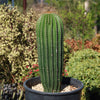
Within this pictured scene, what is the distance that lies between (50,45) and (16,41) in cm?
235

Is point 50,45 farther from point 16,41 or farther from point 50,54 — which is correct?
point 16,41

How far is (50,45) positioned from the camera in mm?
2092

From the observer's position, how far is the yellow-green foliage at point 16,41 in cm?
401

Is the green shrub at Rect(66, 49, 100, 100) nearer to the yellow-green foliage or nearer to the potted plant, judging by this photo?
the yellow-green foliage

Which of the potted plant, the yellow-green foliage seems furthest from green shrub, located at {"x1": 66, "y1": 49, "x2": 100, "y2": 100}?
the potted plant

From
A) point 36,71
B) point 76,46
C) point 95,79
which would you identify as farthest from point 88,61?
point 76,46

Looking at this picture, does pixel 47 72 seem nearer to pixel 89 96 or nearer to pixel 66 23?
pixel 89 96

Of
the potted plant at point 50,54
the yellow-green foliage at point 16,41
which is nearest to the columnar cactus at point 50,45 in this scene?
the potted plant at point 50,54

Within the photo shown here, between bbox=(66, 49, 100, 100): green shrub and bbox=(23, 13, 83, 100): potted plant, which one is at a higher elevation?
bbox=(23, 13, 83, 100): potted plant

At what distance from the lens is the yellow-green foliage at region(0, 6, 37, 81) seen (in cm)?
401

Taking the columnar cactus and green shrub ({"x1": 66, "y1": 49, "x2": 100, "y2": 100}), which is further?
green shrub ({"x1": 66, "y1": 49, "x2": 100, "y2": 100})

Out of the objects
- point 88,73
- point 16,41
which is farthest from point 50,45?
point 16,41

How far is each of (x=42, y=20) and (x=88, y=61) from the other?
1962mm

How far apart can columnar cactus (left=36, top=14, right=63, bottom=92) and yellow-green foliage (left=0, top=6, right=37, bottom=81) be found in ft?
5.80
